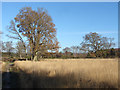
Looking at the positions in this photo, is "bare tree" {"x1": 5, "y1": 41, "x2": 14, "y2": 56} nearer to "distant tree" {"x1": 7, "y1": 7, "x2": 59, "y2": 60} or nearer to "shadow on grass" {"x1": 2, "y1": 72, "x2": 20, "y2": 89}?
"distant tree" {"x1": 7, "y1": 7, "x2": 59, "y2": 60}

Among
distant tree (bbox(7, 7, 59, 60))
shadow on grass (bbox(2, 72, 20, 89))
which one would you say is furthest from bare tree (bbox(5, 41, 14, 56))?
shadow on grass (bbox(2, 72, 20, 89))

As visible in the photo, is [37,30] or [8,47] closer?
[37,30]

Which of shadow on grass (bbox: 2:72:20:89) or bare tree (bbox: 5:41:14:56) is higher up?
bare tree (bbox: 5:41:14:56)

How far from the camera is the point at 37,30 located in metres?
25.1

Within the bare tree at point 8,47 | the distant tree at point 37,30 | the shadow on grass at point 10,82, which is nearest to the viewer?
the shadow on grass at point 10,82

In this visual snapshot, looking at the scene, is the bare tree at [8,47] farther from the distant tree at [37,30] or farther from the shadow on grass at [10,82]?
the shadow on grass at [10,82]

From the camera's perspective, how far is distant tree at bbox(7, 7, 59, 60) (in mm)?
24688

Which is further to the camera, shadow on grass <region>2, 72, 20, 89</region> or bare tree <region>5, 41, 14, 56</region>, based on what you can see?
bare tree <region>5, 41, 14, 56</region>

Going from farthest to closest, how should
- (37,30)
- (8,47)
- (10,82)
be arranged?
(8,47) < (37,30) < (10,82)

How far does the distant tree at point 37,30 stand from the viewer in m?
24.7

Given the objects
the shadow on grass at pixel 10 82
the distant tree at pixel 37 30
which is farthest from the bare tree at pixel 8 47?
the shadow on grass at pixel 10 82

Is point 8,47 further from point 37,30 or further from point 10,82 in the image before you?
point 10,82

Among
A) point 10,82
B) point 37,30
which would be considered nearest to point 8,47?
point 37,30

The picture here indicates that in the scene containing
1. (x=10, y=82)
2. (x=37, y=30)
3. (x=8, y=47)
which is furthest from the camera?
(x=8, y=47)
